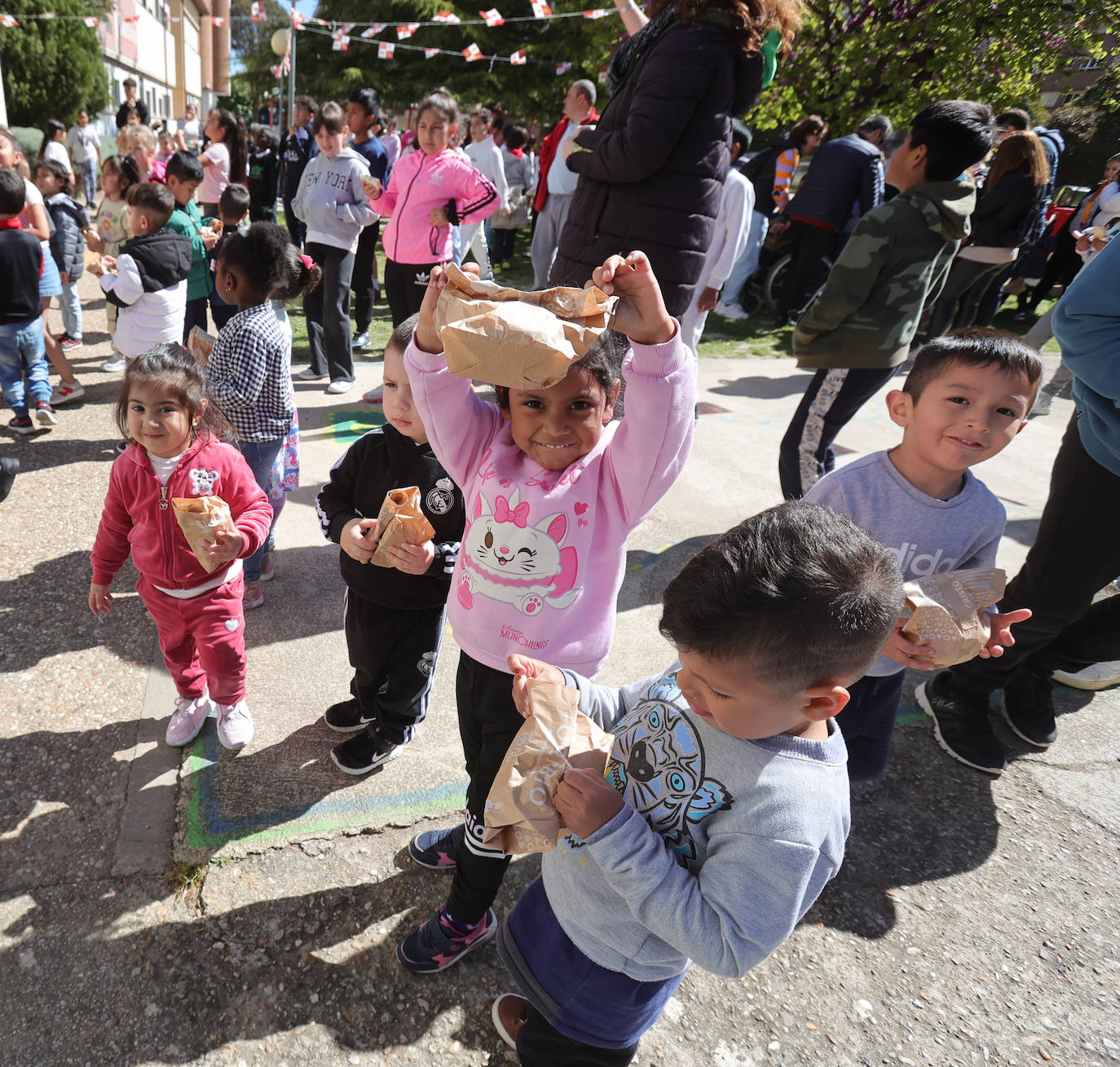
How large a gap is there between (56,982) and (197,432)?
1.52m

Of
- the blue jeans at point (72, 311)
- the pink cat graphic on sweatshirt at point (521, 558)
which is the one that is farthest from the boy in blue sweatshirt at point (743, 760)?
the blue jeans at point (72, 311)

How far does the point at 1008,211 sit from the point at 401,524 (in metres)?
6.10

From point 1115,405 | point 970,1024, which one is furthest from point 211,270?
point 970,1024

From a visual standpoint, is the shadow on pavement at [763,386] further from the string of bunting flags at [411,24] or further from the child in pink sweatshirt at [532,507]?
the string of bunting flags at [411,24]

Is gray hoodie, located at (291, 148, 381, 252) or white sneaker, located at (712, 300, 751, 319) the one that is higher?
gray hoodie, located at (291, 148, 381, 252)

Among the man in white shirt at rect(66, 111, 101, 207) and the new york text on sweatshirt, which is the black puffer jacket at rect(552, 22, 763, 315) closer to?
the new york text on sweatshirt

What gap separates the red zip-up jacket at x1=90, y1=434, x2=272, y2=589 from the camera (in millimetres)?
2365

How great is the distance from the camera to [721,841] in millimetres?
1196

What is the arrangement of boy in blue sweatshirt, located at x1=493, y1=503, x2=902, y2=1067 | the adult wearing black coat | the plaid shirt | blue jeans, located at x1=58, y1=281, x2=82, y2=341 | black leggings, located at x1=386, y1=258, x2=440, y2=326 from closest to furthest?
boy in blue sweatshirt, located at x1=493, y1=503, x2=902, y2=1067 → the adult wearing black coat → the plaid shirt → black leggings, located at x1=386, y1=258, x2=440, y2=326 → blue jeans, located at x1=58, y1=281, x2=82, y2=341

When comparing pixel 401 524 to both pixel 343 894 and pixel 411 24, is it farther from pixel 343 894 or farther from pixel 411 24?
pixel 411 24

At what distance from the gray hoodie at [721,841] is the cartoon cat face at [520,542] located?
47 centimetres

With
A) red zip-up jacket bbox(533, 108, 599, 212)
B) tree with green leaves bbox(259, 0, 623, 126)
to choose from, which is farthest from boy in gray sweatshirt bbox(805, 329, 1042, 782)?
tree with green leaves bbox(259, 0, 623, 126)

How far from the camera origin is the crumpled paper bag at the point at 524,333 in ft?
4.14

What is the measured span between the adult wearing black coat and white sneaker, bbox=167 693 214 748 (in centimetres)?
221
